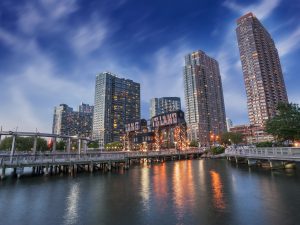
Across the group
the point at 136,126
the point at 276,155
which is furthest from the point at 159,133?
the point at 276,155

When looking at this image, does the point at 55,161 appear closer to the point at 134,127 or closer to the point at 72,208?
the point at 72,208

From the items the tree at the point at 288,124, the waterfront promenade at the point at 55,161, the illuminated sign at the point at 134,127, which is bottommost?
the waterfront promenade at the point at 55,161

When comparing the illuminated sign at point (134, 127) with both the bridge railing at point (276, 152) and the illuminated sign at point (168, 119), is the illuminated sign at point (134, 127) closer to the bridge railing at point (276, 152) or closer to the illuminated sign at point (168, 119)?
the illuminated sign at point (168, 119)

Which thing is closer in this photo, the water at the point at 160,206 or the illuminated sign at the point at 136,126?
the water at the point at 160,206

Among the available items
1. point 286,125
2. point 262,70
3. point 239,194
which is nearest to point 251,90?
point 262,70

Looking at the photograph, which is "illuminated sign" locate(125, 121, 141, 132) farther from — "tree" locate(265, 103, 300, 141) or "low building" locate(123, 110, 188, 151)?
"tree" locate(265, 103, 300, 141)

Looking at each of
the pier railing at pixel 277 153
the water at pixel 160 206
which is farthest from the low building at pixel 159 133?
the water at pixel 160 206

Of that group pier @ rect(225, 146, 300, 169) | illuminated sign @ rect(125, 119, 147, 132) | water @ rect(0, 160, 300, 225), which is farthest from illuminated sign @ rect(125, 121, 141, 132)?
water @ rect(0, 160, 300, 225)

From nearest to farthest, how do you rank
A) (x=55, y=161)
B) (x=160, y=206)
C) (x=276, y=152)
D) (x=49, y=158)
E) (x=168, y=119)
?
(x=160, y=206)
(x=276, y=152)
(x=55, y=161)
(x=49, y=158)
(x=168, y=119)

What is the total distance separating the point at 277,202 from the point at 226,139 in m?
122

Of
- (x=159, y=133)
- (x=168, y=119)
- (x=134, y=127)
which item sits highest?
(x=168, y=119)

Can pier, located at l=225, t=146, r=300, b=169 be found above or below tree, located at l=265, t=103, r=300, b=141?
below

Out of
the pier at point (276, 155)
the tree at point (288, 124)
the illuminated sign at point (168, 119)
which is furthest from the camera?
the illuminated sign at point (168, 119)

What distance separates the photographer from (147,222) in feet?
50.3
